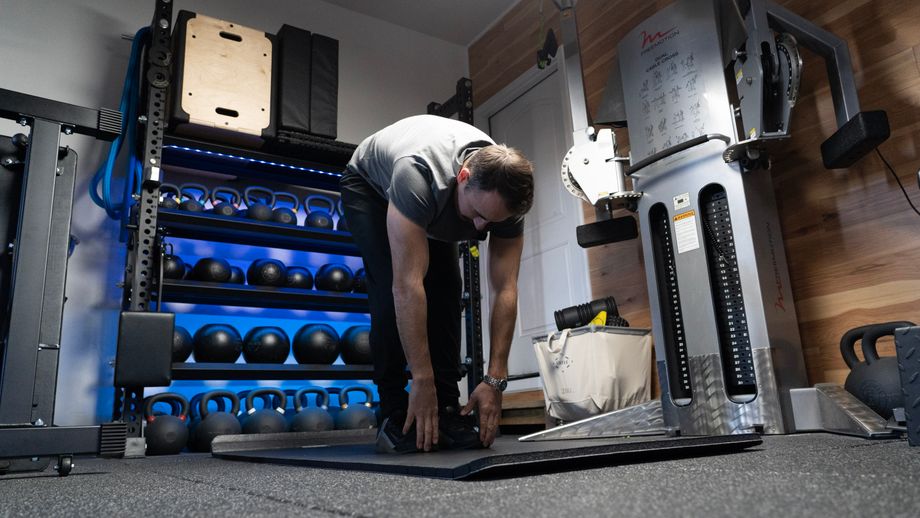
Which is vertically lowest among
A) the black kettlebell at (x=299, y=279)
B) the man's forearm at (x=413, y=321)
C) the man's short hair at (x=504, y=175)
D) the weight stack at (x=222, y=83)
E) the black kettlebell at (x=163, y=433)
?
the black kettlebell at (x=163, y=433)

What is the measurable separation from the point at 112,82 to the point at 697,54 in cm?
297

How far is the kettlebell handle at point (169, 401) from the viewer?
2.72 meters

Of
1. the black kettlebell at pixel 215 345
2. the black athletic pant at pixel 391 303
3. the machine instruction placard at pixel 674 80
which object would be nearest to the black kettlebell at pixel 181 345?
the black kettlebell at pixel 215 345

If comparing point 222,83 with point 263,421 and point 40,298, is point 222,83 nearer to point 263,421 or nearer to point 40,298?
point 263,421

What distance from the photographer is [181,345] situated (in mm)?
2865

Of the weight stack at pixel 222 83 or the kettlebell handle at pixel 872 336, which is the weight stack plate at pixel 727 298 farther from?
the weight stack at pixel 222 83

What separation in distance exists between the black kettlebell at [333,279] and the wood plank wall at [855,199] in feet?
6.75

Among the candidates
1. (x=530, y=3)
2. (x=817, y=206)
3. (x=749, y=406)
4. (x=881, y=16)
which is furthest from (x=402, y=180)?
(x=530, y=3)

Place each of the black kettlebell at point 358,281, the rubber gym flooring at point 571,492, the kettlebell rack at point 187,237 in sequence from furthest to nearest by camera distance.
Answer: the black kettlebell at point 358,281, the kettlebell rack at point 187,237, the rubber gym flooring at point 571,492

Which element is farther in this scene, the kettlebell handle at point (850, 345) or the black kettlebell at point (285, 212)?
the black kettlebell at point (285, 212)

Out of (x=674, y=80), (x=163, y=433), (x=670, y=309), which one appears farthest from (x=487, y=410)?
(x=163, y=433)

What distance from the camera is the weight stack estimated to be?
9.85 feet

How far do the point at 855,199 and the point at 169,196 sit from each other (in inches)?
114

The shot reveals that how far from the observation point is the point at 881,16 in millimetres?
2146
